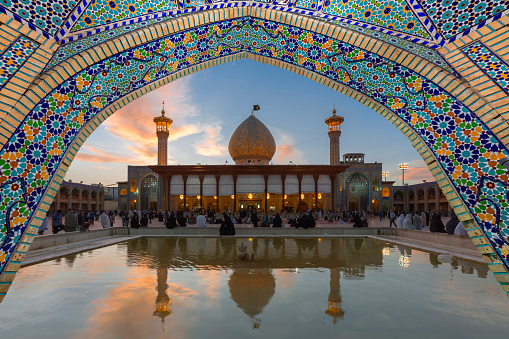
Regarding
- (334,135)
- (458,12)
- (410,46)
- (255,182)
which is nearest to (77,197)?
(255,182)

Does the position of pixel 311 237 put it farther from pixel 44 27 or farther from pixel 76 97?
pixel 44 27

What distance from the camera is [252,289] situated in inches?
135

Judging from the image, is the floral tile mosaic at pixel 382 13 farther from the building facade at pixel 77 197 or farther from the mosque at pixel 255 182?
the building facade at pixel 77 197

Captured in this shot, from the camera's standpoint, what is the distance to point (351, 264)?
496 centimetres

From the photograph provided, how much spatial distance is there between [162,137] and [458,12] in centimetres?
2634

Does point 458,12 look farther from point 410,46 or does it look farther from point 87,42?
point 87,42

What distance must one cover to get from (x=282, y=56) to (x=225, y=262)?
328 centimetres

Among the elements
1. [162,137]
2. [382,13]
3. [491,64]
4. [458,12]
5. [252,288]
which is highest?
[162,137]

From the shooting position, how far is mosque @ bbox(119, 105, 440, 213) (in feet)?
65.9

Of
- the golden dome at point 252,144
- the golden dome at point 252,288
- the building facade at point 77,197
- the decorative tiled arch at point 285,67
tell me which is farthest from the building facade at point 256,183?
the decorative tiled arch at point 285,67

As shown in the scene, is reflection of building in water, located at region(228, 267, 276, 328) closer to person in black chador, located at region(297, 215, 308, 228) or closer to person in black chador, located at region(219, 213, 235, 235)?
person in black chador, located at region(219, 213, 235, 235)

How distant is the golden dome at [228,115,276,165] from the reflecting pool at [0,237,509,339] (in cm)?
1932

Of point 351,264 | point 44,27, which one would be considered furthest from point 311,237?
point 44,27

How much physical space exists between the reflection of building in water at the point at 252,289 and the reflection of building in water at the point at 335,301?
600 mm
